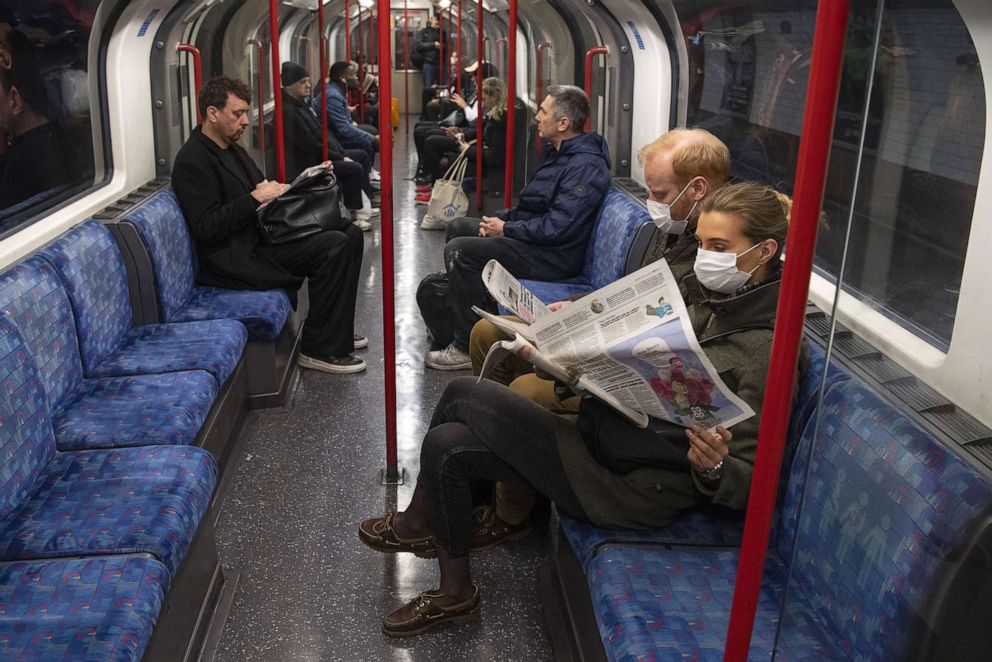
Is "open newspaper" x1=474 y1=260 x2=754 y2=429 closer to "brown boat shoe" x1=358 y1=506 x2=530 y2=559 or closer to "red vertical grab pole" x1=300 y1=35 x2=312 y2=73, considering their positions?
"brown boat shoe" x1=358 y1=506 x2=530 y2=559

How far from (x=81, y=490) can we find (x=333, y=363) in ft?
7.47

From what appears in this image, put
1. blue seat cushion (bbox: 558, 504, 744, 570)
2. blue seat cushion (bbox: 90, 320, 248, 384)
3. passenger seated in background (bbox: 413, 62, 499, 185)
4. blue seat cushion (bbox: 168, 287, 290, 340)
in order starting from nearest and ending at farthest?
blue seat cushion (bbox: 558, 504, 744, 570), blue seat cushion (bbox: 90, 320, 248, 384), blue seat cushion (bbox: 168, 287, 290, 340), passenger seated in background (bbox: 413, 62, 499, 185)

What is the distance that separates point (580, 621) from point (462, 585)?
37 cm

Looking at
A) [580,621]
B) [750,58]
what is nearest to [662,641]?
[580,621]

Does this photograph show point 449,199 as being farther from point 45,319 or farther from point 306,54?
point 306,54

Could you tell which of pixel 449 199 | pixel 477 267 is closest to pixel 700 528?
pixel 477 267

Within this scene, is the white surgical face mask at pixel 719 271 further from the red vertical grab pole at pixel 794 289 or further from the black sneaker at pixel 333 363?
the black sneaker at pixel 333 363

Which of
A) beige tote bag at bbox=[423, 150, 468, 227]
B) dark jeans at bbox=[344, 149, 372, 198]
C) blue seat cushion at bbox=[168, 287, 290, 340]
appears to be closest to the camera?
blue seat cushion at bbox=[168, 287, 290, 340]

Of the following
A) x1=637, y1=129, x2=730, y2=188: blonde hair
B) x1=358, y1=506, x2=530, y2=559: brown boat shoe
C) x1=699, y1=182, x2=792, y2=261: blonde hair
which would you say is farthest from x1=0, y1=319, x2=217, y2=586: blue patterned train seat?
x1=637, y1=129, x2=730, y2=188: blonde hair

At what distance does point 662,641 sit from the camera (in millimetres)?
1935

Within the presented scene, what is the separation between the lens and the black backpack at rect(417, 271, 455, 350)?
491 cm

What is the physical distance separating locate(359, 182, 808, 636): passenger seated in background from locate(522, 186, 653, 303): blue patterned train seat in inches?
61.7

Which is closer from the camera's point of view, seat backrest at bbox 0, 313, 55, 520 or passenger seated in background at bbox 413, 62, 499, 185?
seat backrest at bbox 0, 313, 55, 520

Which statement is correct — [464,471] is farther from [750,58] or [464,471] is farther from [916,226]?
[750,58]
